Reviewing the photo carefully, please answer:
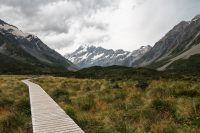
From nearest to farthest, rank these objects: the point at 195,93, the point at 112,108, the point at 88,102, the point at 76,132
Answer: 1. the point at 76,132
2. the point at 112,108
3. the point at 88,102
4. the point at 195,93

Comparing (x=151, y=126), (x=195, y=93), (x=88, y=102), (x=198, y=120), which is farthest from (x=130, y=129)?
(x=195, y=93)

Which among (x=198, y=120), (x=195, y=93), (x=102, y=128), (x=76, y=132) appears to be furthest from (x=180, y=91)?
(x=76, y=132)

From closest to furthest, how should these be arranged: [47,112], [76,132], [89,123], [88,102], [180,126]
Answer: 1. [76,132]
2. [180,126]
3. [89,123]
4. [47,112]
5. [88,102]

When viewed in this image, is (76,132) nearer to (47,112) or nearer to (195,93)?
(47,112)

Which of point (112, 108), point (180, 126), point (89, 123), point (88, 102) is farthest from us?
point (88, 102)

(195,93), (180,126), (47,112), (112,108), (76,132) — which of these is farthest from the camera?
(195,93)

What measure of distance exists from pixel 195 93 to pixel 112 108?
6.77 meters

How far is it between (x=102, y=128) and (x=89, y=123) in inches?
41.4

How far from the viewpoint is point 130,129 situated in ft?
37.3

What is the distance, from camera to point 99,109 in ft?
54.1

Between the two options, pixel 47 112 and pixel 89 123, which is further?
pixel 47 112

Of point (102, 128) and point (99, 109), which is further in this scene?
point (99, 109)

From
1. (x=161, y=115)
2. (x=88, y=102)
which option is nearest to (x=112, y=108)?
(x=88, y=102)

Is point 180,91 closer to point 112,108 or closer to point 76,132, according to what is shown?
point 112,108
